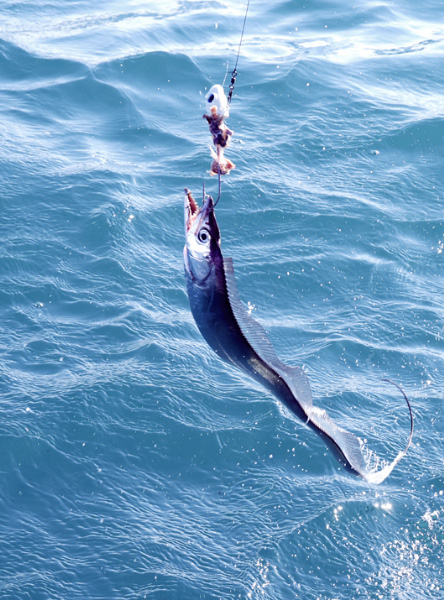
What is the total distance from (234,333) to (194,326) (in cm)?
815

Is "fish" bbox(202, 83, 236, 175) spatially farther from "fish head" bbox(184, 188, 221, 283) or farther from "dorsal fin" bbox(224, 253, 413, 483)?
"dorsal fin" bbox(224, 253, 413, 483)

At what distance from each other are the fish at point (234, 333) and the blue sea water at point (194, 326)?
4626mm

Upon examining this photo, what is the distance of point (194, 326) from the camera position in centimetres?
1399

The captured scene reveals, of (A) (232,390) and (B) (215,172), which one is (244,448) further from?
(B) (215,172)

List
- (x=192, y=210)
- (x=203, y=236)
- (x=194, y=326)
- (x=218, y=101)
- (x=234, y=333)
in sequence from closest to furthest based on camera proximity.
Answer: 1. (x=234, y=333)
2. (x=203, y=236)
3. (x=192, y=210)
4. (x=218, y=101)
5. (x=194, y=326)

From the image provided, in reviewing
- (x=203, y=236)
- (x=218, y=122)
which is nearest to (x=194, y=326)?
(x=218, y=122)

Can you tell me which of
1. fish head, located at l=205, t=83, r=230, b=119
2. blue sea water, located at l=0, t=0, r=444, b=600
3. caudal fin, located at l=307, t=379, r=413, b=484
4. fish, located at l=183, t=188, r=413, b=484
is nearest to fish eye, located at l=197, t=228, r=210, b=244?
fish, located at l=183, t=188, r=413, b=484

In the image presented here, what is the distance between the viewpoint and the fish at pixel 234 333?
5.86m

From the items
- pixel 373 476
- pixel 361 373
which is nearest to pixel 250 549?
pixel 361 373

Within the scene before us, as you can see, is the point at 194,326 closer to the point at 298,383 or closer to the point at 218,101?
the point at 218,101

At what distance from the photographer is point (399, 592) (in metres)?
9.86

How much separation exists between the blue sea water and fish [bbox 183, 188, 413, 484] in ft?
15.2

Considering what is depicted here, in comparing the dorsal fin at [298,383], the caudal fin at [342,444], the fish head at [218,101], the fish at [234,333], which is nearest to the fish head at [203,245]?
the fish at [234,333]

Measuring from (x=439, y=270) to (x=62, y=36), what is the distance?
1335 centimetres
